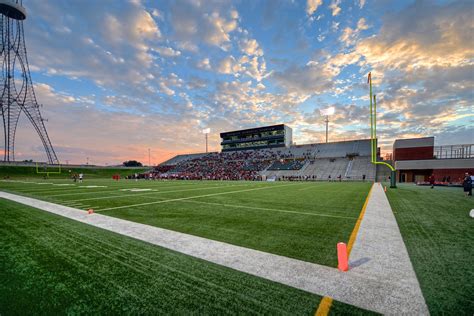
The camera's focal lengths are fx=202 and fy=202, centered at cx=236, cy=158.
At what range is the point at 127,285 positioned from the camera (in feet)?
8.76

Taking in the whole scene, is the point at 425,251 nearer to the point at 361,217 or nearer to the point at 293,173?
the point at 361,217

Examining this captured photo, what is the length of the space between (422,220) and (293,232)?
4504 mm

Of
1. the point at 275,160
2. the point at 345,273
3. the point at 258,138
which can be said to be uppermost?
the point at 258,138

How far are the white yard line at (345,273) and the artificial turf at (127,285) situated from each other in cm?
23

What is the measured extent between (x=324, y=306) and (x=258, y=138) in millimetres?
67026

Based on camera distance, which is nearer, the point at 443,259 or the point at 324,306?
the point at 324,306

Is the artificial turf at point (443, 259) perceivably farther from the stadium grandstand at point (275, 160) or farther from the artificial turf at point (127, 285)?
the stadium grandstand at point (275, 160)

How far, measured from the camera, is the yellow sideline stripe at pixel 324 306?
2.10 metres

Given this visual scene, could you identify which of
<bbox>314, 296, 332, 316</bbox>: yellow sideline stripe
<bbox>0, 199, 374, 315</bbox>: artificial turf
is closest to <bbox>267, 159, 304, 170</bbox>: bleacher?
→ <bbox>0, 199, 374, 315</bbox>: artificial turf

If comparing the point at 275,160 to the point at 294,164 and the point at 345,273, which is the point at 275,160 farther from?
the point at 345,273

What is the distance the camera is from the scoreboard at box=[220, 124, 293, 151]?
64.2 meters

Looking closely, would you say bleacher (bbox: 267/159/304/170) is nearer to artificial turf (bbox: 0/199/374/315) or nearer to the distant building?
the distant building

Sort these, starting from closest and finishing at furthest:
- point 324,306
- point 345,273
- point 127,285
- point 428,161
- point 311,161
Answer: point 324,306
point 127,285
point 345,273
point 428,161
point 311,161

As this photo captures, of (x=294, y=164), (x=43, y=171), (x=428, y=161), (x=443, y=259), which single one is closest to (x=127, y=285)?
(x=443, y=259)
